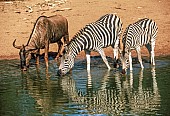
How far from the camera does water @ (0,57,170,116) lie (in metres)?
12.1

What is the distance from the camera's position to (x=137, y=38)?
18391 mm

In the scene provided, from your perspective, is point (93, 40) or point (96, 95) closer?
point (96, 95)

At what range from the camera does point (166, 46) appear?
23094mm

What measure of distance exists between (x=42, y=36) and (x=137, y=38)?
10.9 feet

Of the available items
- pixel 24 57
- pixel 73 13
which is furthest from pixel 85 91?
pixel 73 13

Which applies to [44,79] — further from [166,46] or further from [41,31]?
[166,46]

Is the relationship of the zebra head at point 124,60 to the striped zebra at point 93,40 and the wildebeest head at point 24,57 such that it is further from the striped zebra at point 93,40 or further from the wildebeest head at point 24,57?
the wildebeest head at point 24,57

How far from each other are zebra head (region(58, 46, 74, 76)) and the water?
207mm

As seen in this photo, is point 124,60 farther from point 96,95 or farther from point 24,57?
point 96,95

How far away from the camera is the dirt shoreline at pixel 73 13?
84.7 feet

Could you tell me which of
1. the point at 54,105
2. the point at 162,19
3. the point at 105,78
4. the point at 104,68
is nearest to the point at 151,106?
the point at 54,105

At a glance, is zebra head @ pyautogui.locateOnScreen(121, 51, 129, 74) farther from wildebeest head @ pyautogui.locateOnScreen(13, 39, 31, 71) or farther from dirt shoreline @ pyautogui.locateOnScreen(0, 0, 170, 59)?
dirt shoreline @ pyautogui.locateOnScreen(0, 0, 170, 59)

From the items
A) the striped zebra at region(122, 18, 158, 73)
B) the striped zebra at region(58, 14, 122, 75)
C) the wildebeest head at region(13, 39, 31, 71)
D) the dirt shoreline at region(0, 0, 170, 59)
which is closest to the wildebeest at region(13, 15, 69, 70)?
the wildebeest head at region(13, 39, 31, 71)

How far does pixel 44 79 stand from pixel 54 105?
4.02 m
